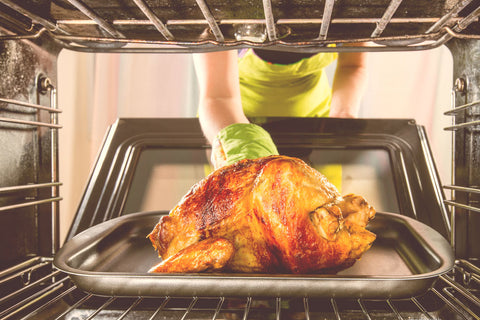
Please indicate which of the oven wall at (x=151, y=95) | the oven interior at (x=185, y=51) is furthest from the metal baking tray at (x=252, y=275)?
the oven wall at (x=151, y=95)

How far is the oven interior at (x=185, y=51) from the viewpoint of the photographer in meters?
0.54

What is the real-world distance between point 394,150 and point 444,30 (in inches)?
20.0

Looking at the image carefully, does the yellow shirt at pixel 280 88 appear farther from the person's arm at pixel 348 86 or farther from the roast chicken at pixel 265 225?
the roast chicken at pixel 265 225

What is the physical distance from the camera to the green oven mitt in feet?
2.91

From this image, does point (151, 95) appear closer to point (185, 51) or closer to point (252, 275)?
point (185, 51)

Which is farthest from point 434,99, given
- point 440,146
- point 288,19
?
point 288,19

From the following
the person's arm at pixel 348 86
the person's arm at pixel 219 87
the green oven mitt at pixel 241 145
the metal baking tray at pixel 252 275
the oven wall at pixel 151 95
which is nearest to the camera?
the metal baking tray at pixel 252 275

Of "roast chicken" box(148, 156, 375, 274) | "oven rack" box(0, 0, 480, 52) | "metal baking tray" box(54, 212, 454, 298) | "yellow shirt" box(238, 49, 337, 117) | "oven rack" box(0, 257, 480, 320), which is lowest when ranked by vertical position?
"oven rack" box(0, 257, 480, 320)

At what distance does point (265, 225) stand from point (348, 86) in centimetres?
123

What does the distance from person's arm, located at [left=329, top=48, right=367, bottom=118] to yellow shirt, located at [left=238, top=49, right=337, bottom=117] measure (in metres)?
0.10

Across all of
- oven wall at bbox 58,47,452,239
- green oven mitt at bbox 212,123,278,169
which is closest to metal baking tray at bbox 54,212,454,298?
green oven mitt at bbox 212,123,278,169

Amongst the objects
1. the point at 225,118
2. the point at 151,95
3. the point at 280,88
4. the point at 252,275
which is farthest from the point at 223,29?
the point at 151,95

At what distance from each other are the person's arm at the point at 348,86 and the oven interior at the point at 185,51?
0.87 metres

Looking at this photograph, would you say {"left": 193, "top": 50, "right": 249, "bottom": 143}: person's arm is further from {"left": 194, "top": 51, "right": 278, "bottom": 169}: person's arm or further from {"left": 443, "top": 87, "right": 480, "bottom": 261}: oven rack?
{"left": 443, "top": 87, "right": 480, "bottom": 261}: oven rack
